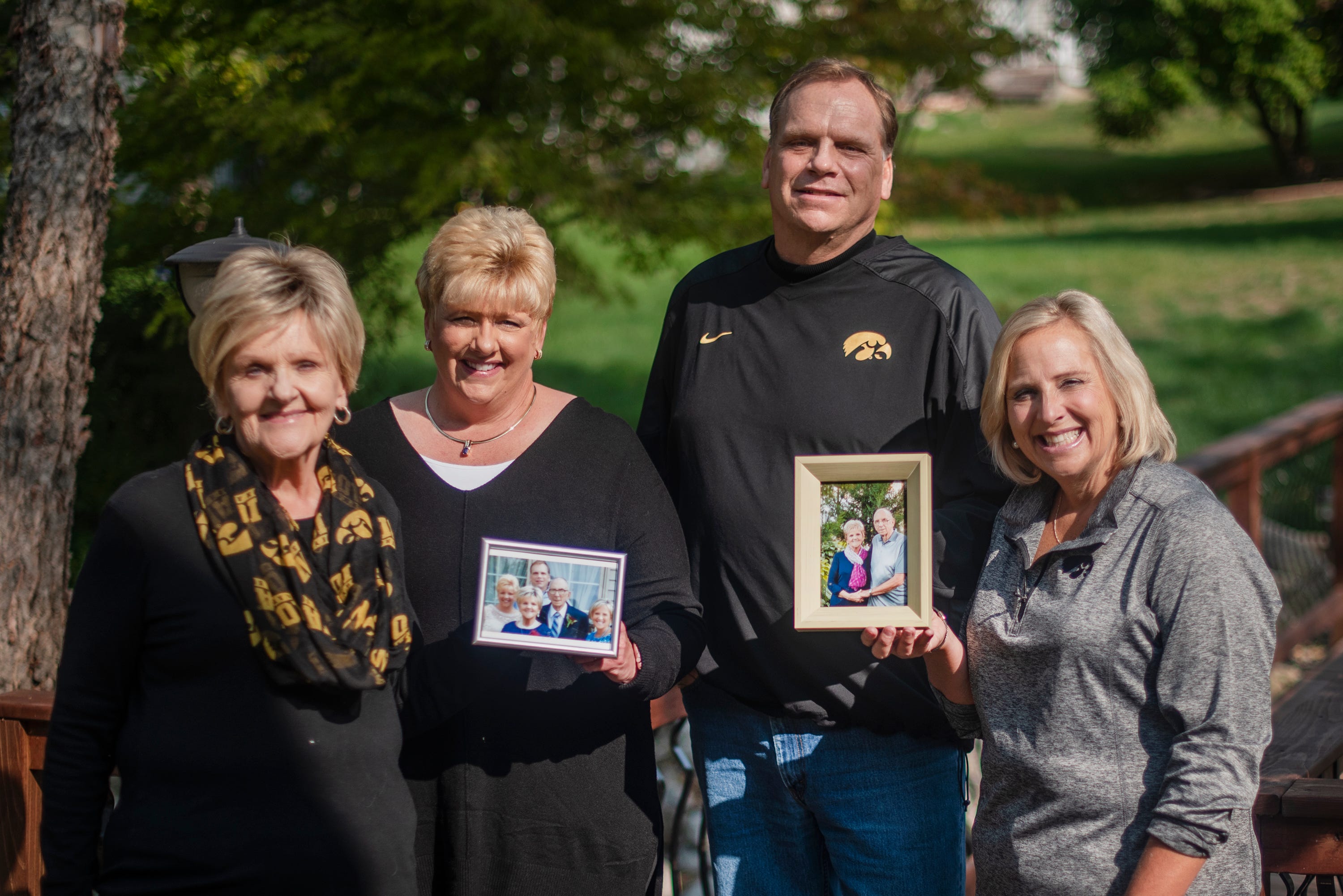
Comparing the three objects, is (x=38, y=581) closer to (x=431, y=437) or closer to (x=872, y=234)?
(x=431, y=437)

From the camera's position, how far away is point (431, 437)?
8.32ft

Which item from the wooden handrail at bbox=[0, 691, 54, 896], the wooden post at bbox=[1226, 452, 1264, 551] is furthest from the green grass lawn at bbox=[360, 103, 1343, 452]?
the wooden handrail at bbox=[0, 691, 54, 896]

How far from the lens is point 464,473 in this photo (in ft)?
8.13

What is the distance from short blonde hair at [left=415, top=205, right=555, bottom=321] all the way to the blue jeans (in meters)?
1.06

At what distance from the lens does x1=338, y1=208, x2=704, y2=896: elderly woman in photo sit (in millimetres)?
2404

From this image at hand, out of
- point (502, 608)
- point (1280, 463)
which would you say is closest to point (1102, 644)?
point (502, 608)

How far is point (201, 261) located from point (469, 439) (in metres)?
1.29

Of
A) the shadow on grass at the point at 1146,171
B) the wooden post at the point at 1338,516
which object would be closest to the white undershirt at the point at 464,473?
the wooden post at the point at 1338,516

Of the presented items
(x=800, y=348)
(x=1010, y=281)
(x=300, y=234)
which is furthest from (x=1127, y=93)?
(x=800, y=348)

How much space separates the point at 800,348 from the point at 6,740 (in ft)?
7.65

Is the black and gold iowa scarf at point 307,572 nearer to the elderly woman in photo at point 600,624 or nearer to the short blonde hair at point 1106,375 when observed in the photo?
the elderly woman in photo at point 600,624

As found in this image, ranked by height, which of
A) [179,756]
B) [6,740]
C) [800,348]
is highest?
[800,348]

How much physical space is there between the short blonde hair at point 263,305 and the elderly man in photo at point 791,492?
934mm

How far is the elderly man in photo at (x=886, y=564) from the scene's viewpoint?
240 centimetres
